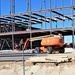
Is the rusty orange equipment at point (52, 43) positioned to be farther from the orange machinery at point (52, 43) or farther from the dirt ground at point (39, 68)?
the dirt ground at point (39, 68)

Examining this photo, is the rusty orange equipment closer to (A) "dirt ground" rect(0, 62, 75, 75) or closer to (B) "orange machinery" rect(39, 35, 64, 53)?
(B) "orange machinery" rect(39, 35, 64, 53)

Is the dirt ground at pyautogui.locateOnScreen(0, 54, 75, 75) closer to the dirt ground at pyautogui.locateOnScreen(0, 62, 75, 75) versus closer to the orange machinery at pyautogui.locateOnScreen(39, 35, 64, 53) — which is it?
the dirt ground at pyautogui.locateOnScreen(0, 62, 75, 75)

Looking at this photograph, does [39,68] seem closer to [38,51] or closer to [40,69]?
[40,69]

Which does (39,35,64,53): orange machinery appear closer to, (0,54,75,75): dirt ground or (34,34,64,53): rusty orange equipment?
(34,34,64,53): rusty orange equipment

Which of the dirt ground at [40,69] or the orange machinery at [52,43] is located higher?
the orange machinery at [52,43]

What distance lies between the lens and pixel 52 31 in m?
40.5

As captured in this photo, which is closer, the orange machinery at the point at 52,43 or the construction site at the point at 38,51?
the construction site at the point at 38,51

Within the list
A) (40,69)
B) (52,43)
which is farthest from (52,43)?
(40,69)

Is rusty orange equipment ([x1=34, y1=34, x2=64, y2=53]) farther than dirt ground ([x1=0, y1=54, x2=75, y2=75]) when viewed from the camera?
Yes

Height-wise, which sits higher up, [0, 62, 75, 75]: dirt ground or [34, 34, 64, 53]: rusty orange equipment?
[34, 34, 64, 53]: rusty orange equipment

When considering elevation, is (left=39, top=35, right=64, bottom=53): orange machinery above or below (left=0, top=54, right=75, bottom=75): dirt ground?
above

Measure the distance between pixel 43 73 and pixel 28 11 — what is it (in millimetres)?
26459

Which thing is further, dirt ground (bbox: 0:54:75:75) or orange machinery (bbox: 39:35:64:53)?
orange machinery (bbox: 39:35:64:53)

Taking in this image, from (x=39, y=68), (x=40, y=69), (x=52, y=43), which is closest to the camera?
(x=40, y=69)
